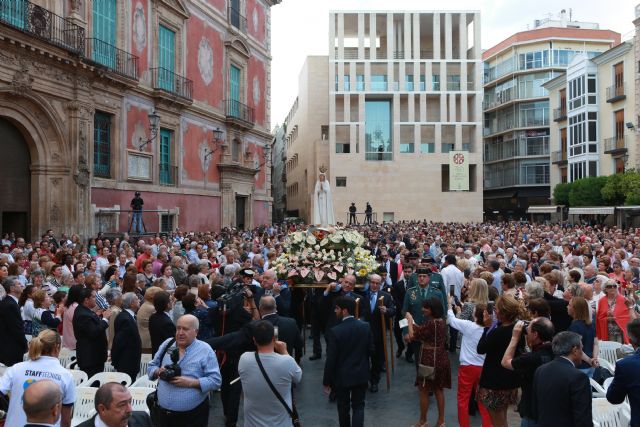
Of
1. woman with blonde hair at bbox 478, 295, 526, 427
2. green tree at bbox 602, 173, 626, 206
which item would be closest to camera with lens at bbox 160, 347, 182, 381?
woman with blonde hair at bbox 478, 295, 526, 427

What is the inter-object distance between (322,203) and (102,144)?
12279 mm

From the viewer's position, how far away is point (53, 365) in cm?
487

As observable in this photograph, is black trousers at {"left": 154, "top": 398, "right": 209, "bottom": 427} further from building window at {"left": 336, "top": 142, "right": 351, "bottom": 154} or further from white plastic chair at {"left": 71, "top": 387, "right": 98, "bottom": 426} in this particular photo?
building window at {"left": 336, "top": 142, "right": 351, "bottom": 154}

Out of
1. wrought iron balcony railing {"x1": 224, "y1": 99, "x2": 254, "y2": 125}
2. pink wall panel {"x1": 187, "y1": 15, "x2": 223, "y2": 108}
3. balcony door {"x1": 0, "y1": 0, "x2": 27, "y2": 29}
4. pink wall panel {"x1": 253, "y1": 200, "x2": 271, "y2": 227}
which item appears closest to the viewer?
balcony door {"x1": 0, "y1": 0, "x2": 27, "y2": 29}

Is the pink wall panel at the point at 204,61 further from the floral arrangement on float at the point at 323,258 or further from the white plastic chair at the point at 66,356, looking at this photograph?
the white plastic chair at the point at 66,356

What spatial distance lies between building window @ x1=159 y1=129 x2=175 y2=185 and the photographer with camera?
22135 millimetres

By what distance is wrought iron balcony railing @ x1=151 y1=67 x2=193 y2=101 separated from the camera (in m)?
25.6

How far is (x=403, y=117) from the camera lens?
5447cm

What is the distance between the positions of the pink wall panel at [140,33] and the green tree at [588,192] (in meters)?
30.2

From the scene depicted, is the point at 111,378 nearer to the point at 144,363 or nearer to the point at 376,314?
the point at 144,363

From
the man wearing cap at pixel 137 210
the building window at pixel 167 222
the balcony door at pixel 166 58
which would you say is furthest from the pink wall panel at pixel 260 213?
the man wearing cap at pixel 137 210

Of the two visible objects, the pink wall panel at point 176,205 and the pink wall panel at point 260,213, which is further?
the pink wall panel at point 260,213

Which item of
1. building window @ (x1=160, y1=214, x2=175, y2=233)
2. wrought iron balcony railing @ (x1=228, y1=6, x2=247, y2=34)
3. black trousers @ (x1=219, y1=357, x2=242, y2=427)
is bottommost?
black trousers @ (x1=219, y1=357, x2=242, y2=427)

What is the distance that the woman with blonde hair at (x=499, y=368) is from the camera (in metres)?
6.02
